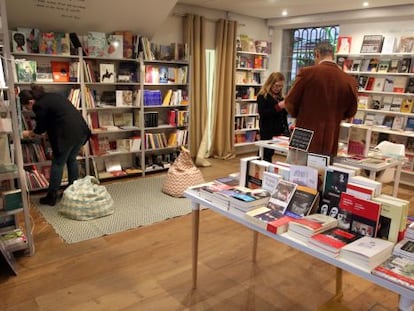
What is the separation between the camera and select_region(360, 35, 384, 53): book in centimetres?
523

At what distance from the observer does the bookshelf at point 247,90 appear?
20.6 feet

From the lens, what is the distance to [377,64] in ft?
17.4

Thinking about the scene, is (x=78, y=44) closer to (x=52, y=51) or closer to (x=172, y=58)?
(x=52, y=51)

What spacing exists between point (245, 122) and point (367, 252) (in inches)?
208

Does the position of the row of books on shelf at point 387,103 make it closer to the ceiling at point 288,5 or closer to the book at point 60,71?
the ceiling at point 288,5

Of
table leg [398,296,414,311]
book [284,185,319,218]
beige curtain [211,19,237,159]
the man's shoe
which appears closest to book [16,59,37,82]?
the man's shoe

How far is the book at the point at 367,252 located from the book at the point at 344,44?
4804mm

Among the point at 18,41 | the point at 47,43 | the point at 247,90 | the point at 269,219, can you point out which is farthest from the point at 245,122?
the point at 269,219

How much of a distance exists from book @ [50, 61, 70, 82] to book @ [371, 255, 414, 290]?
13.1 feet

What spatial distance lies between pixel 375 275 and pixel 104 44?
4.06m

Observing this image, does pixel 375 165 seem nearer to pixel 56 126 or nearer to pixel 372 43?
pixel 56 126

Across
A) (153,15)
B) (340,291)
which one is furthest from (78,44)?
(340,291)

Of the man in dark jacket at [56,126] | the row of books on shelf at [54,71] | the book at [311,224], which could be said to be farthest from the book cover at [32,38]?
the book at [311,224]

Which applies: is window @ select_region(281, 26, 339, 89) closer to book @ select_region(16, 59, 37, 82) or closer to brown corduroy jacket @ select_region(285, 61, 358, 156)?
brown corduroy jacket @ select_region(285, 61, 358, 156)
